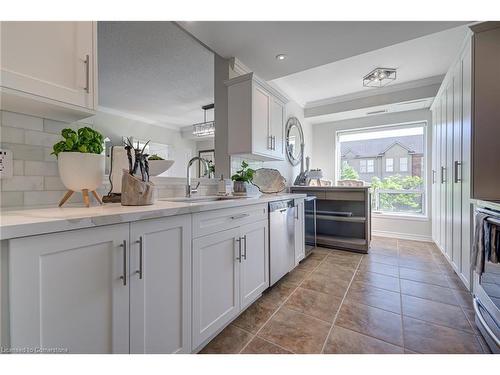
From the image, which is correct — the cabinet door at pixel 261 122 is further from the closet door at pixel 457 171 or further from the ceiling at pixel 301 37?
the closet door at pixel 457 171

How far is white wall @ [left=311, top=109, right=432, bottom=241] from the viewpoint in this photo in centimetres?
382

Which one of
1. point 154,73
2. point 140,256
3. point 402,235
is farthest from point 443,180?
point 154,73

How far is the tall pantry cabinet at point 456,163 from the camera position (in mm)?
1967

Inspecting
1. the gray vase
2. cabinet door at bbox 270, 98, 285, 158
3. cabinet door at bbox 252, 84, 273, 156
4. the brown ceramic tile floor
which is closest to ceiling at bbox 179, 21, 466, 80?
cabinet door at bbox 252, 84, 273, 156

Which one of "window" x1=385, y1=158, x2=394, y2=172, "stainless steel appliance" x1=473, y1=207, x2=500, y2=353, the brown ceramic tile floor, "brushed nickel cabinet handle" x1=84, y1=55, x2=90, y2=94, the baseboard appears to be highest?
"brushed nickel cabinet handle" x1=84, y1=55, x2=90, y2=94

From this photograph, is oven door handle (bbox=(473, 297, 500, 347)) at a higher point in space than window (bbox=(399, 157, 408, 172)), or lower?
lower

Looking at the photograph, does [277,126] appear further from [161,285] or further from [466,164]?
[161,285]

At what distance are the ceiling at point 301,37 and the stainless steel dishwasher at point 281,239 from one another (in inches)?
59.7

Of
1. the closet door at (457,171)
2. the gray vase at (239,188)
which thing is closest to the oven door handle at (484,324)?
the closet door at (457,171)

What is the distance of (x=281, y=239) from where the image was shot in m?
2.17

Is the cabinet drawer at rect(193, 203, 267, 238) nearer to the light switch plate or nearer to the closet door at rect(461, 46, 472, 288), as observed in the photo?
the light switch plate
